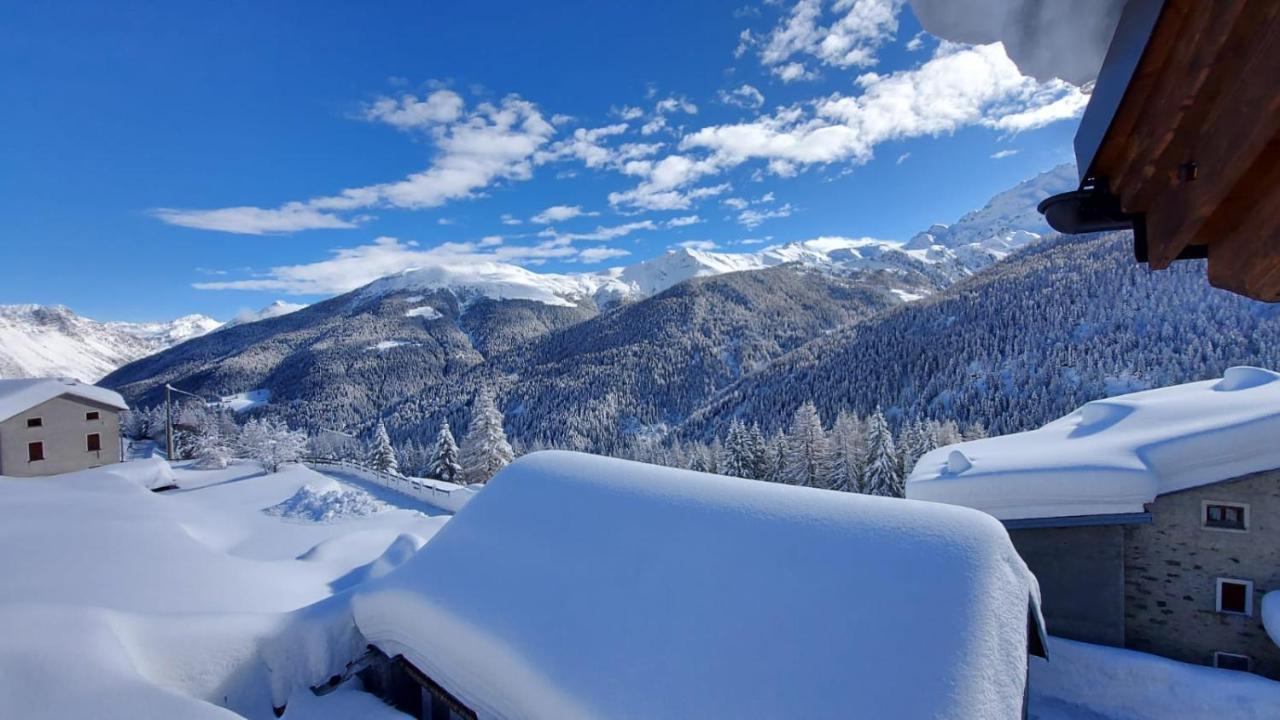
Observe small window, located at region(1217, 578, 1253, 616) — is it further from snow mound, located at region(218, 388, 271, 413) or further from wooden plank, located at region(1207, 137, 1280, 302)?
A: snow mound, located at region(218, 388, 271, 413)

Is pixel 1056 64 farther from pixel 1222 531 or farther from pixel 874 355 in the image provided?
pixel 874 355

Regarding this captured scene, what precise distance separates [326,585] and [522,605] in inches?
221

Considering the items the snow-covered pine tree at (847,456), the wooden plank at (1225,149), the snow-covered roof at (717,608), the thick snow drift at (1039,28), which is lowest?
the snow-covered pine tree at (847,456)

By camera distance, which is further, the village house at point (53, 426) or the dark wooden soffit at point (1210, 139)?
the village house at point (53, 426)

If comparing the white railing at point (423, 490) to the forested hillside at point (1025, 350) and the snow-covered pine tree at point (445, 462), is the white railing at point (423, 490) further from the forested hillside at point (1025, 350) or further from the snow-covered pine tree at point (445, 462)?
the forested hillside at point (1025, 350)

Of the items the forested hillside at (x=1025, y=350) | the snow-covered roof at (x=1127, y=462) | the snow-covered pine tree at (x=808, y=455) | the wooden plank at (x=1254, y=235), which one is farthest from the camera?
the forested hillside at (x=1025, y=350)

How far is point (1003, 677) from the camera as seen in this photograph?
3.78 m

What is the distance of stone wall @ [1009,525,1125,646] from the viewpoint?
30.3 feet

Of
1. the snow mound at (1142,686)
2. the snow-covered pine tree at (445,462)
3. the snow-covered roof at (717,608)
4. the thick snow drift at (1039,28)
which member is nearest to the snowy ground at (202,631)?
the snow mound at (1142,686)

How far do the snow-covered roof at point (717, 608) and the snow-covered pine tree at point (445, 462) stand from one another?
89.6ft

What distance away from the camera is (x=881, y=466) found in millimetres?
31797

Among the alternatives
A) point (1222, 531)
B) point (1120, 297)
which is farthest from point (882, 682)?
point (1120, 297)

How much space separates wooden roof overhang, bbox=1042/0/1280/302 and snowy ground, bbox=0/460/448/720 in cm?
631

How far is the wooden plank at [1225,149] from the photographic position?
3.64 feet
